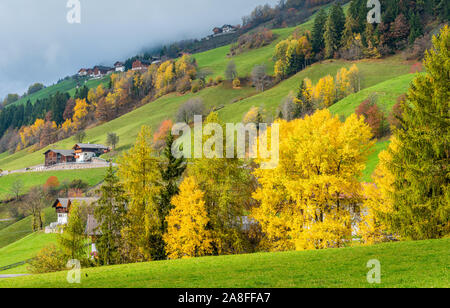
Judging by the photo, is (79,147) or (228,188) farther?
(79,147)

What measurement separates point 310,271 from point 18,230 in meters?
78.3

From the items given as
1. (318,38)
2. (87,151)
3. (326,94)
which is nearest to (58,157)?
(87,151)

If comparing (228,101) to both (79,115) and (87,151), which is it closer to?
(87,151)

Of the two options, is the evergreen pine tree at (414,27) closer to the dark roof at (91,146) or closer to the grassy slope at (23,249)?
the dark roof at (91,146)

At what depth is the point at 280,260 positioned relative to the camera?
20.6 m

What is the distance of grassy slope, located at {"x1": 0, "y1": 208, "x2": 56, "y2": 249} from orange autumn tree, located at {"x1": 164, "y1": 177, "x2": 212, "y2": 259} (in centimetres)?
5446

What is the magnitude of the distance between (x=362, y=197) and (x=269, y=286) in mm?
17513

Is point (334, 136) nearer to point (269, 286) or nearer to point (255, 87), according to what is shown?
point (269, 286)

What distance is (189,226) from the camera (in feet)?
105

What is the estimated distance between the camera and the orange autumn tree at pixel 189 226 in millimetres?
32188

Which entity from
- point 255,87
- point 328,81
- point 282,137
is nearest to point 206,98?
point 255,87

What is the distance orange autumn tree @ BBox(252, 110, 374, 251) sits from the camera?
1067 inches

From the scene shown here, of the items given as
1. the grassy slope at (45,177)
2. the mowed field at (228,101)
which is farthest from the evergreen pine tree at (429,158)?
the grassy slope at (45,177)

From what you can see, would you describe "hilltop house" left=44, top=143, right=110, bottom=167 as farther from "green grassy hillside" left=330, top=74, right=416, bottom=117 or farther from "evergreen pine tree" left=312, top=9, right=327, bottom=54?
"evergreen pine tree" left=312, top=9, right=327, bottom=54
